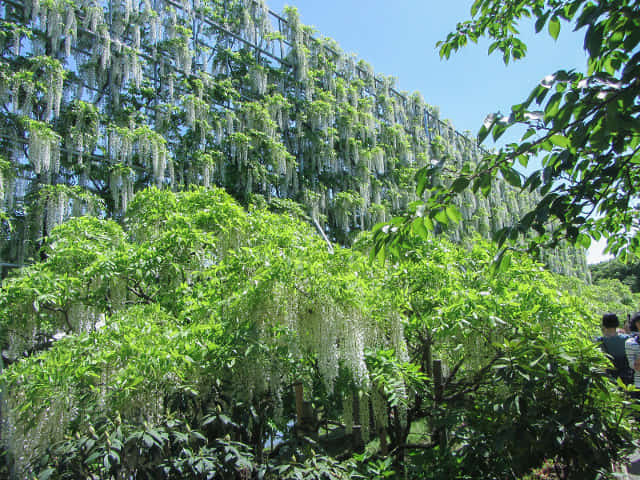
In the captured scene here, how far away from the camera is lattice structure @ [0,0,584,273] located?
779 centimetres

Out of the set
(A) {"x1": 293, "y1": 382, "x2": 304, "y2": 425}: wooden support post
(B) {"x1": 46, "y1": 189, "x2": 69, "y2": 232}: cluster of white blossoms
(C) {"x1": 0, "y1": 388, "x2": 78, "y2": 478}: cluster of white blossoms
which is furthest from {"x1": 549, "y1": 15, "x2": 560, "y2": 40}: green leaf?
(B) {"x1": 46, "y1": 189, "x2": 69, "y2": 232}: cluster of white blossoms

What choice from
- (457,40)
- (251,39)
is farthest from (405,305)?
(251,39)

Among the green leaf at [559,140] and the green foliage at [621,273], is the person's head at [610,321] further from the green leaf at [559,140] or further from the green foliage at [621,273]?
the green foliage at [621,273]

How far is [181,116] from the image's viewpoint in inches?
389

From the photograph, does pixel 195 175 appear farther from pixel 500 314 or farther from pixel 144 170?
pixel 500 314

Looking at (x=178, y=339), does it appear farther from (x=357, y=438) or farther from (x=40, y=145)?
(x=40, y=145)

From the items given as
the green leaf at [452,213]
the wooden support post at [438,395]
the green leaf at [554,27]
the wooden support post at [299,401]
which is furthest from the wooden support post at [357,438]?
the green leaf at [554,27]

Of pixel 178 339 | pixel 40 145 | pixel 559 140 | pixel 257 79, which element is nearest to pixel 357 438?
pixel 178 339

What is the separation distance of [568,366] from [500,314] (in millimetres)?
764

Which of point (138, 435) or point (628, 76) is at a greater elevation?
point (628, 76)

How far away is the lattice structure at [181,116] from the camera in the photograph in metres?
7.79

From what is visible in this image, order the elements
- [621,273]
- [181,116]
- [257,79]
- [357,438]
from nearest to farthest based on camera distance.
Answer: [357,438]
[181,116]
[257,79]
[621,273]

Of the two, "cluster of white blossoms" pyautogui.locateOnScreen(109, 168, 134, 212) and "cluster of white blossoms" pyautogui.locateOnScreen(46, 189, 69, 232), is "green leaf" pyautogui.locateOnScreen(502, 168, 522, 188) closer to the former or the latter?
"cluster of white blossoms" pyautogui.locateOnScreen(46, 189, 69, 232)

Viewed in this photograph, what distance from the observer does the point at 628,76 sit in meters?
1.35
